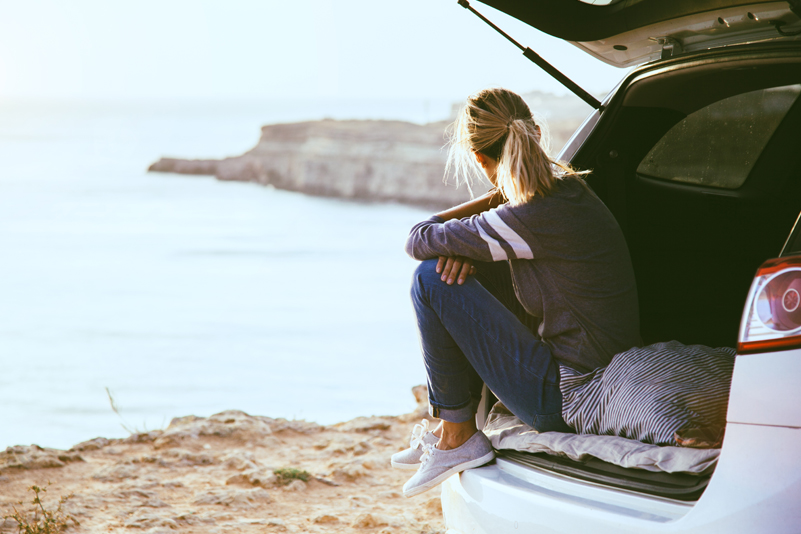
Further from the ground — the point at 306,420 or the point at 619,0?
the point at 619,0

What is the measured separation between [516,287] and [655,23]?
0.91m

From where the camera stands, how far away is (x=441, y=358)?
209 cm

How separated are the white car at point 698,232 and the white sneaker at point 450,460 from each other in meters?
0.03

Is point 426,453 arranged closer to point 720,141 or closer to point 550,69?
point 550,69

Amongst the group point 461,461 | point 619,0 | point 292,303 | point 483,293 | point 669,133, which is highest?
point 619,0

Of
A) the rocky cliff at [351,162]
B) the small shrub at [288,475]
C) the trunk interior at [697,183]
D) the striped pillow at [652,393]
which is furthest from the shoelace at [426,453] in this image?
the rocky cliff at [351,162]

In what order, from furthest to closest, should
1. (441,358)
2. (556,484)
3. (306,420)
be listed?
(306,420) → (441,358) → (556,484)

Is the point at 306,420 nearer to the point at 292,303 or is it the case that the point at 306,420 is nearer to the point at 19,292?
the point at 292,303

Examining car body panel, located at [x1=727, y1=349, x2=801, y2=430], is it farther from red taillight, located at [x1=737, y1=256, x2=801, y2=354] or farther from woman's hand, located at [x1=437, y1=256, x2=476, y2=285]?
woman's hand, located at [x1=437, y1=256, x2=476, y2=285]

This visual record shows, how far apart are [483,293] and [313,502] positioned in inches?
66.8

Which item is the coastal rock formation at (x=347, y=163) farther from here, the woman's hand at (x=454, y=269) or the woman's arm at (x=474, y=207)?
the woman's hand at (x=454, y=269)

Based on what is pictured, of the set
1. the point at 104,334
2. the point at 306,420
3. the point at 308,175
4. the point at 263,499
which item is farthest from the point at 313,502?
the point at 308,175

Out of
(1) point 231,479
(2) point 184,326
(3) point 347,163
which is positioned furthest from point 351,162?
(1) point 231,479

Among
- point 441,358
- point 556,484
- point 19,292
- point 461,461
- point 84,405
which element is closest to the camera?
point 556,484
